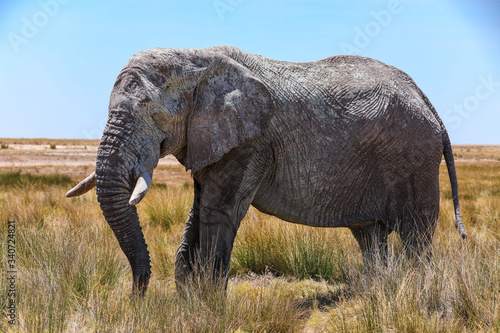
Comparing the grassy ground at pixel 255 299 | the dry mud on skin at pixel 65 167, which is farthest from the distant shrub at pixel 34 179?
the grassy ground at pixel 255 299

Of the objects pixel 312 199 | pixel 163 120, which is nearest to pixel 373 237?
pixel 312 199

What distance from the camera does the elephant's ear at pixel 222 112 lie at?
4062 millimetres

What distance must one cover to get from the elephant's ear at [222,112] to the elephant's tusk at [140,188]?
43cm

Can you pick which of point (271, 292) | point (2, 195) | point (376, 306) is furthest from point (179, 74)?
point (2, 195)

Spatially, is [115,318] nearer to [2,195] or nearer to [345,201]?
[345,201]

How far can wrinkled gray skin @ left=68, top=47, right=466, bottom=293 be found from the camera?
386 cm

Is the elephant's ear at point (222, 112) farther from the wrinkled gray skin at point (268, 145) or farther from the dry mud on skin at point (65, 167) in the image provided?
the dry mud on skin at point (65, 167)

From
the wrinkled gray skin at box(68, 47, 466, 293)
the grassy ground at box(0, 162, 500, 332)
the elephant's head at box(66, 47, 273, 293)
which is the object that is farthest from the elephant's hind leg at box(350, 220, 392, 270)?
the elephant's head at box(66, 47, 273, 293)

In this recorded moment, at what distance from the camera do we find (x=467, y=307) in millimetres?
3826

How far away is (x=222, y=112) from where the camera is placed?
409cm

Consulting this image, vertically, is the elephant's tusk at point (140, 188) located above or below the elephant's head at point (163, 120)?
below

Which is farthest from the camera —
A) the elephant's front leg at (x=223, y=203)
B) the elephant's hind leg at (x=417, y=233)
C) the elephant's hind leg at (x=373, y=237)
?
the elephant's hind leg at (x=373, y=237)

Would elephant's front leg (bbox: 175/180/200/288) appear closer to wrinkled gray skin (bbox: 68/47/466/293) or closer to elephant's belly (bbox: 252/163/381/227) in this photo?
wrinkled gray skin (bbox: 68/47/466/293)

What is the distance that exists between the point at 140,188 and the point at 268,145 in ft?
4.28
